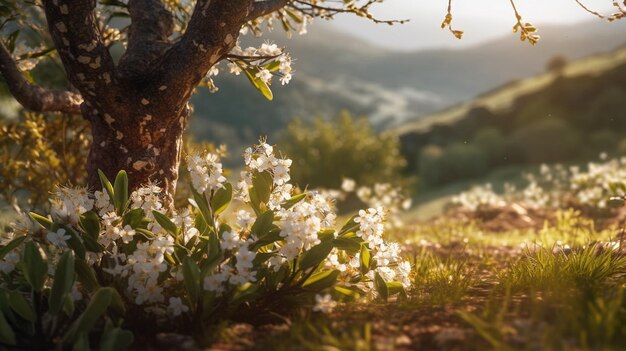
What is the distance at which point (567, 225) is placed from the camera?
628cm

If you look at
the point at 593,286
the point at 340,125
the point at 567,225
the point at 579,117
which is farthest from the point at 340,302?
the point at 579,117

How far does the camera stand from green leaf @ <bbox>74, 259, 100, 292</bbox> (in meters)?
2.85

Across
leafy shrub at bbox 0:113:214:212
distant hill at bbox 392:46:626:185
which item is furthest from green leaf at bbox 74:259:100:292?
distant hill at bbox 392:46:626:185

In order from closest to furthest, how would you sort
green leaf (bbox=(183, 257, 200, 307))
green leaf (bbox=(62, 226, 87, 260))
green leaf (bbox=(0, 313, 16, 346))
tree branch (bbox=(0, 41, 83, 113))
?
green leaf (bbox=(0, 313, 16, 346))
green leaf (bbox=(183, 257, 200, 307))
green leaf (bbox=(62, 226, 87, 260))
tree branch (bbox=(0, 41, 83, 113))

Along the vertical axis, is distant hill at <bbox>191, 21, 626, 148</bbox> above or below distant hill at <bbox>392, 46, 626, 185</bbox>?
above

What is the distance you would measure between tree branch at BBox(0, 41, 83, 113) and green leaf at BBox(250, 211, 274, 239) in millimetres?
2025

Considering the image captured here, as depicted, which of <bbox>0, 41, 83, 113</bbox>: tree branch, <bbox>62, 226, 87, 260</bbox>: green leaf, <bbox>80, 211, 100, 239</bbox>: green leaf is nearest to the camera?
<bbox>62, 226, 87, 260</bbox>: green leaf

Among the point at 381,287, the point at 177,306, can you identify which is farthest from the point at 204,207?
the point at 381,287

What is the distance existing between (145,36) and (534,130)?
947 inches

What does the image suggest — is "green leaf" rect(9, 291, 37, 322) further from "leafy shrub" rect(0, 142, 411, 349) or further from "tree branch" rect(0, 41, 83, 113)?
"tree branch" rect(0, 41, 83, 113)

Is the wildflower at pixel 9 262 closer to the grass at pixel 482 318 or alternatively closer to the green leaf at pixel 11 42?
the grass at pixel 482 318

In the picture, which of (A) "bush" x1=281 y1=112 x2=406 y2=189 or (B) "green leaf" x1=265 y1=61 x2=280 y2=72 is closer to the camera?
(B) "green leaf" x1=265 y1=61 x2=280 y2=72

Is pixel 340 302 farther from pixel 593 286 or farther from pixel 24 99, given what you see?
pixel 24 99

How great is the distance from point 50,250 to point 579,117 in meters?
28.9
